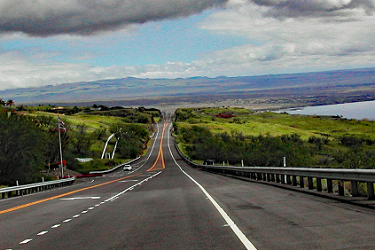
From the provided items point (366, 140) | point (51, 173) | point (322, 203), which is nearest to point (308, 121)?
point (366, 140)

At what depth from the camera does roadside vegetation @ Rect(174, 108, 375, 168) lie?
62.4 metres

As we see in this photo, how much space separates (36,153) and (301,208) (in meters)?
41.5

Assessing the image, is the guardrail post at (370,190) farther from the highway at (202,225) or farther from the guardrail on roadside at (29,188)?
the guardrail on roadside at (29,188)

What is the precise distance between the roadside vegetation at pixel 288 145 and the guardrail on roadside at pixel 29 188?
19.2 metres

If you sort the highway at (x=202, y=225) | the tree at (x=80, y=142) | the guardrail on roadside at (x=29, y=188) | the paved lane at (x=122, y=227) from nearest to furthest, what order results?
1. the highway at (x=202, y=225)
2. the paved lane at (x=122, y=227)
3. the guardrail on roadside at (x=29, y=188)
4. the tree at (x=80, y=142)

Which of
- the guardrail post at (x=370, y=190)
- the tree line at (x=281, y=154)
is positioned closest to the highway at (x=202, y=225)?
the guardrail post at (x=370, y=190)

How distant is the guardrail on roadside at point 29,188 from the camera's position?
83.3ft

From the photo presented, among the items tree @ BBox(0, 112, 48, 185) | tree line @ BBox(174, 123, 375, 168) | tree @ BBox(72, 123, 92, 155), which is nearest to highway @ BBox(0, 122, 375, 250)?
tree line @ BBox(174, 123, 375, 168)

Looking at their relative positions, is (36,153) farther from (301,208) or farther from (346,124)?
(346,124)

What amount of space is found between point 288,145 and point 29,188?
45814 mm

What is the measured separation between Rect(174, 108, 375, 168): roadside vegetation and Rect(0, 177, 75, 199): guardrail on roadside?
19161 mm

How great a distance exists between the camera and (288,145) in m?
69.2

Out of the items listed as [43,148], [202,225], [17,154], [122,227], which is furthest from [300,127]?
[122,227]

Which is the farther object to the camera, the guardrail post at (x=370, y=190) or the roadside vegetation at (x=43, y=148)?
the roadside vegetation at (x=43, y=148)
